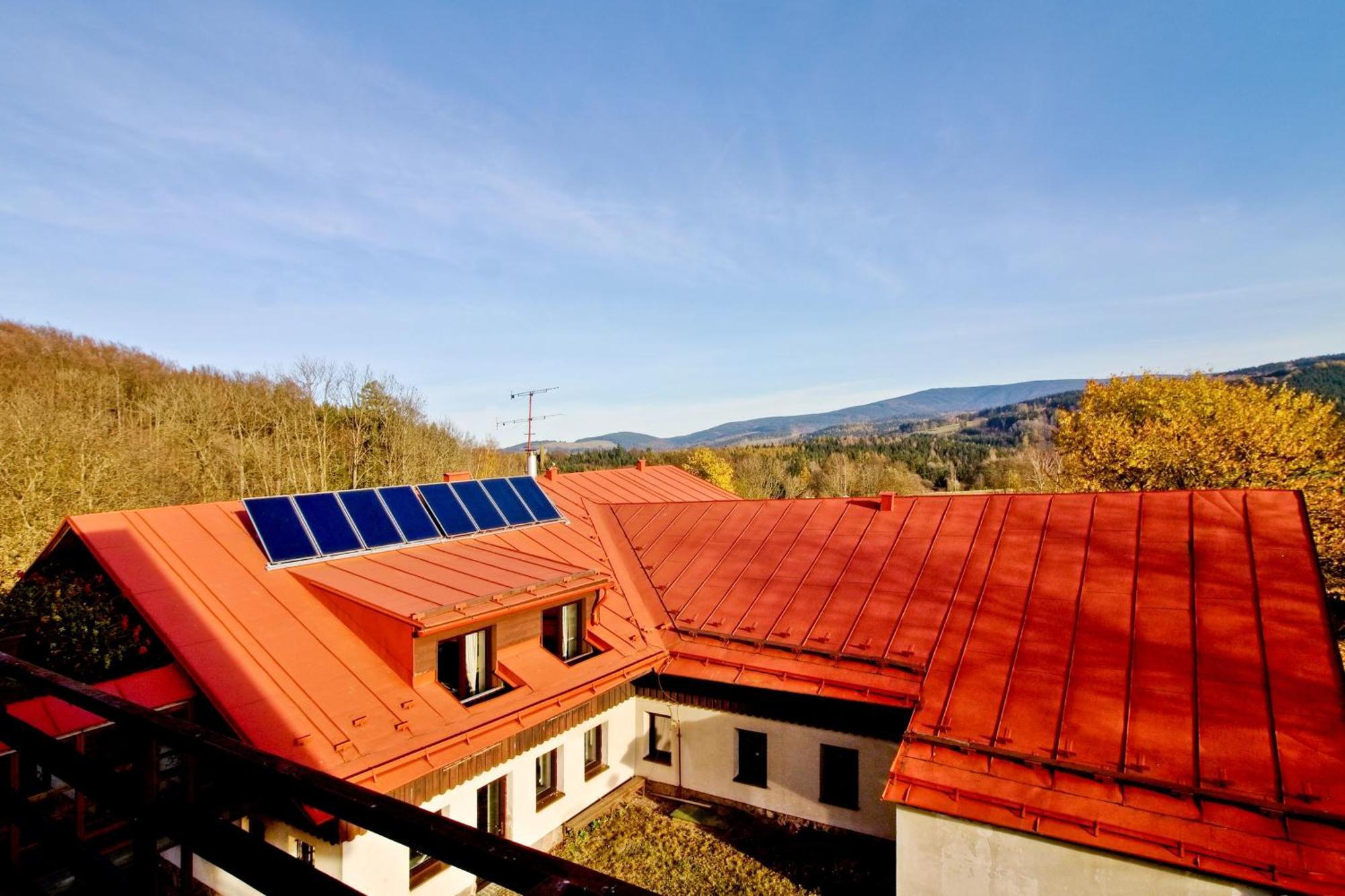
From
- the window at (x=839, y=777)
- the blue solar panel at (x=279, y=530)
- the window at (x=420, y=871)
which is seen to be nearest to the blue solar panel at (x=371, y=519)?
the blue solar panel at (x=279, y=530)

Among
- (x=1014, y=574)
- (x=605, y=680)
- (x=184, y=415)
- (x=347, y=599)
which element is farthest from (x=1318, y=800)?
(x=184, y=415)

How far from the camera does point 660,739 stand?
46.7ft

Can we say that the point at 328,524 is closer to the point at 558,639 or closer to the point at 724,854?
the point at 558,639

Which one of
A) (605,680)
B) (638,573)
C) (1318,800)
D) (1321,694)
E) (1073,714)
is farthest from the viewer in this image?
(638,573)

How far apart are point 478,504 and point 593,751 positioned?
6.27 metres

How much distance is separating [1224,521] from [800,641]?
8133 mm

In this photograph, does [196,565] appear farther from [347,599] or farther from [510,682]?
[510,682]

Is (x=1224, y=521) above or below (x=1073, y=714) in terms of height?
above

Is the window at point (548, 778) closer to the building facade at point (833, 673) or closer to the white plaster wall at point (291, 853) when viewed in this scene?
the building facade at point (833, 673)

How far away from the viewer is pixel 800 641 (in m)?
12.6

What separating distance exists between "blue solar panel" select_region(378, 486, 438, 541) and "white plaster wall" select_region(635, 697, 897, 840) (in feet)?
19.0

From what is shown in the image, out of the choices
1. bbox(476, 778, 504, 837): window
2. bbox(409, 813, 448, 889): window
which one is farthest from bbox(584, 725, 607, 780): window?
bbox(409, 813, 448, 889): window

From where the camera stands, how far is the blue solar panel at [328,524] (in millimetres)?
12650

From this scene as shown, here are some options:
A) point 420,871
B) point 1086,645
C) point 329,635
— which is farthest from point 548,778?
point 1086,645
